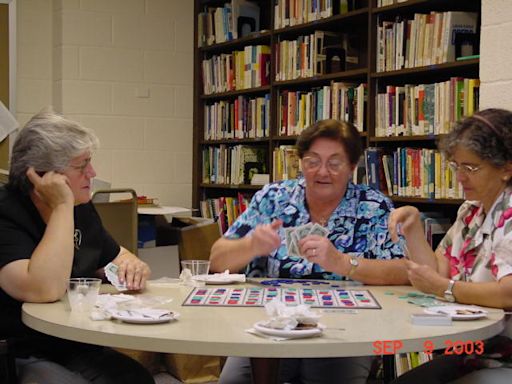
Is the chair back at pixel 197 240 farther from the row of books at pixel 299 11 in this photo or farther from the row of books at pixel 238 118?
the row of books at pixel 299 11

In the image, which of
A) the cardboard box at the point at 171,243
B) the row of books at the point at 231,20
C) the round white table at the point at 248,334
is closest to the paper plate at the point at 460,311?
the round white table at the point at 248,334

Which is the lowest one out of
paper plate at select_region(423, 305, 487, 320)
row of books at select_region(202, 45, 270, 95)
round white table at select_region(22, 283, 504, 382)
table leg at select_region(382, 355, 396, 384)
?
table leg at select_region(382, 355, 396, 384)

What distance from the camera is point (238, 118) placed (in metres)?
5.43

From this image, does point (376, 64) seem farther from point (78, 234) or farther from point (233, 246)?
point (78, 234)

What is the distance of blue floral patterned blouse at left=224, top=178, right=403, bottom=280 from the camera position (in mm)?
2744

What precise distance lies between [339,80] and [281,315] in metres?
3.02

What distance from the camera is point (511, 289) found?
7.04ft

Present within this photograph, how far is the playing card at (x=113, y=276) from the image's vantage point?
2.48 m

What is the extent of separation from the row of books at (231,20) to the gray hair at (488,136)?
10.5ft

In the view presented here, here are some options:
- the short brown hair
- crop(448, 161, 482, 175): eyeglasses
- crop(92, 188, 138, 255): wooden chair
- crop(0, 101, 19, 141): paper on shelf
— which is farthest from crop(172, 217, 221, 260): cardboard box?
crop(448, 161, 482, 175): eyeglasses

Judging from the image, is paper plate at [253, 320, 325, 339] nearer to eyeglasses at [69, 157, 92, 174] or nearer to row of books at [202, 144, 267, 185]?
eyeglasses at [69, 157, 92, 174]

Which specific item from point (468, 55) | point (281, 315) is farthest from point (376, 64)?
point (281, 315)

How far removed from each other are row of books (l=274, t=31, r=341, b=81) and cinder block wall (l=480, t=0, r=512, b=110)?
5.48ft

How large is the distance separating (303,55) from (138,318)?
316 centimetres
